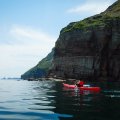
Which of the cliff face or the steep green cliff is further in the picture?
the cliff face

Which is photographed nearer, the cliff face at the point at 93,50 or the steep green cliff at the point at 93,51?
the steep green cliff at the point at 93,51

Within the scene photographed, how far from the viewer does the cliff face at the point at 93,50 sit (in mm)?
136375

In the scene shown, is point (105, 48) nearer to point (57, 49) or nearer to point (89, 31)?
point (89, 31)

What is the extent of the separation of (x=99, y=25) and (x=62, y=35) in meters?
24.0

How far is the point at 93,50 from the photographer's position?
14262 cm

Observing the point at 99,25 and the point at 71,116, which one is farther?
the point at 99,25

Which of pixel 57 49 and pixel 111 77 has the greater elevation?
pixel 57 49

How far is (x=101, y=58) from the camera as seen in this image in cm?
13925

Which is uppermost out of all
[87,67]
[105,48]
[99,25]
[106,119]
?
[99,25]

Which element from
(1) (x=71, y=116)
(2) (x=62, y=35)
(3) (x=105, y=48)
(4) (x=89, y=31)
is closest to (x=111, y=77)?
(3) (x=105, y=48)


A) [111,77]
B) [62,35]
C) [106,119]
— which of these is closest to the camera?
[106,119]

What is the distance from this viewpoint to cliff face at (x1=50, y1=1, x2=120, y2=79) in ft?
447

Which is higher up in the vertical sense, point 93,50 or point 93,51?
point 93,50

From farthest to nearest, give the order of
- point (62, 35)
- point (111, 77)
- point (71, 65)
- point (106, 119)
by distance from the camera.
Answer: point (62, 35) < point (71, 65) < point (111, 77) < point (106, 119)
